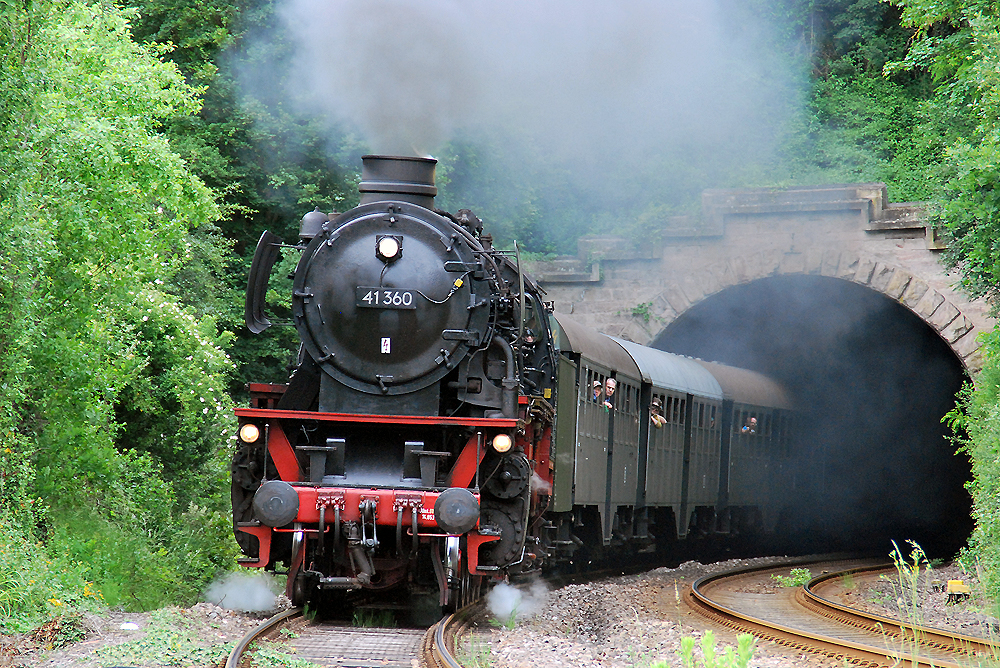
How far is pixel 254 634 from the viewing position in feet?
23.4

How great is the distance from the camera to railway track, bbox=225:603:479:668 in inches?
265

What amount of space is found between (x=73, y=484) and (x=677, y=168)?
72.5 ft

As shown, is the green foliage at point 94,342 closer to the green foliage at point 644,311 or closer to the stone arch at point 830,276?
the green foliage at point 644,311

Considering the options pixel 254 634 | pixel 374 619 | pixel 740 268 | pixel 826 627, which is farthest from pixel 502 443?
pixel 740 268

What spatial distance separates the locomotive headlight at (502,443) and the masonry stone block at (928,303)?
13.6 m

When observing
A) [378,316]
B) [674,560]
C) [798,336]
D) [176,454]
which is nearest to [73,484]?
[176,454]

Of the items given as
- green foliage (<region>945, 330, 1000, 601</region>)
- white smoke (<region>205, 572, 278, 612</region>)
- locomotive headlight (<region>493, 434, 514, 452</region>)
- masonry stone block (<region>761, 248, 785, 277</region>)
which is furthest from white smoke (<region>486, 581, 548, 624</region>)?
masonry stone block (<region>761, 248, 785, 277</region>)

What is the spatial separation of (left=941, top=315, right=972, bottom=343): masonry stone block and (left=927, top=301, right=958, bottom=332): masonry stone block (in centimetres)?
6

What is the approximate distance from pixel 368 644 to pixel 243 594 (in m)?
2.32

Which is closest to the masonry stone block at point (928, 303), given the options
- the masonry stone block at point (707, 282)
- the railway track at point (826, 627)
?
the masonry stone block at point (707, 282)

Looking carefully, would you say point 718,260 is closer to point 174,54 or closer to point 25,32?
point 174,54

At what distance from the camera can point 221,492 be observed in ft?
49.6

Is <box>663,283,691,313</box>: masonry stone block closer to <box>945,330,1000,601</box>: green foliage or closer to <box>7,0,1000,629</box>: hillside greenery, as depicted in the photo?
<box>7,0,1000,629</box>: hillside greenery

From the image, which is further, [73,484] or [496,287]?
[73,484]
